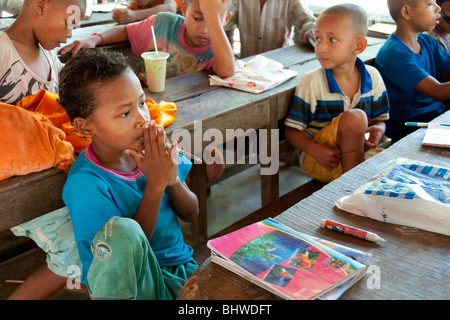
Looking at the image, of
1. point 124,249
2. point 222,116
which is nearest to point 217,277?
point 124,249

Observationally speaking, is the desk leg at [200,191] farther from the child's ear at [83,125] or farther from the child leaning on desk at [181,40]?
the child's ear at [83,125]

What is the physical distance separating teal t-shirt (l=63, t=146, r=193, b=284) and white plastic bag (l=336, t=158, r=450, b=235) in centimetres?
65

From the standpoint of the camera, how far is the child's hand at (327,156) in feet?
7.77

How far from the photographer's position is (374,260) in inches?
44.0

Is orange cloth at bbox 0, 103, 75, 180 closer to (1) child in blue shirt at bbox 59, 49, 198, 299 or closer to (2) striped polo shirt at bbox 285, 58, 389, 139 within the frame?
(1) child in blue shirt at bbox 59, 49, 198, 299

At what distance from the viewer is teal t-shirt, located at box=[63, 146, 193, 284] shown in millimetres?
1466

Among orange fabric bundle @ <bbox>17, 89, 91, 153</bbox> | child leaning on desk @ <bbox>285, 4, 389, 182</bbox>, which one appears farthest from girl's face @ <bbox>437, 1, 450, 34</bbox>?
orange fabric bundle @ <bbox>17, 89, 91, 153</bbox>

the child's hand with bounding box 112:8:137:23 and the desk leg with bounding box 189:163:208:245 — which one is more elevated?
the child's hand with bounding box 112:8:137:23

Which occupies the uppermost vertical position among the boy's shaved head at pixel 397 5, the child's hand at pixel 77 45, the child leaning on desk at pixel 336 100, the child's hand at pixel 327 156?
the boy's shaved head at pixel 397 5

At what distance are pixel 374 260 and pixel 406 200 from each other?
0.24 m

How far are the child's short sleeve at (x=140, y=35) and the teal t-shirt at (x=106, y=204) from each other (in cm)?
140

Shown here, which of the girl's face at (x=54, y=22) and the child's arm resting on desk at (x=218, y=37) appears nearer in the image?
the girl's face at (x=54, y=22)

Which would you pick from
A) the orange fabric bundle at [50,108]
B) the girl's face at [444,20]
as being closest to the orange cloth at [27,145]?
the orange fabric bundle at [50,108]
